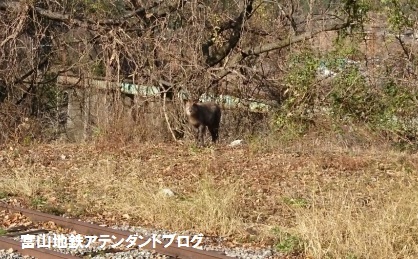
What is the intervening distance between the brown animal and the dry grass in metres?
1.22

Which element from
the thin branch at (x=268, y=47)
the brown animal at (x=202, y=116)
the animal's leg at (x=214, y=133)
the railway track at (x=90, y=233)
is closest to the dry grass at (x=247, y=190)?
the railway track at (x=90, y=233)

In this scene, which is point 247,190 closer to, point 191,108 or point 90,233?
point 90,233

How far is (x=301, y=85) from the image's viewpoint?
13406 millimetres

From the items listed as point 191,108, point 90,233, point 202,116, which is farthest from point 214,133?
point 90,233

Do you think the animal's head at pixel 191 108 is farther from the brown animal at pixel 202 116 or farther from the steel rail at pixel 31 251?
the steel rail at pixel 31 251

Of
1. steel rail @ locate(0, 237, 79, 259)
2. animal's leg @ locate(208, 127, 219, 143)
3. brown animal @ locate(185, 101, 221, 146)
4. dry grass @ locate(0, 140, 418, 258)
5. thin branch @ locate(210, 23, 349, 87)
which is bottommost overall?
steel rail @ locate(0, 237, 79, 259)

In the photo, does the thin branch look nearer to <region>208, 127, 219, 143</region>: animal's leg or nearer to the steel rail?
<region>208, 127, 219, 143</region>: animal's leg

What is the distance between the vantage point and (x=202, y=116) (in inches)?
713

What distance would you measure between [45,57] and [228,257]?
559 inches

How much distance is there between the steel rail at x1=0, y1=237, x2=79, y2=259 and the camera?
7848 mm

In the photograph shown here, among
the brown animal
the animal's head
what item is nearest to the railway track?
the brown animal

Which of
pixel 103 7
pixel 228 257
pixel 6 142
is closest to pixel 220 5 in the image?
pixel 103 7

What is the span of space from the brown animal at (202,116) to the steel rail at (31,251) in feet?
30.4

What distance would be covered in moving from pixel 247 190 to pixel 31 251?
14.8ft
